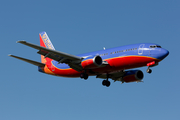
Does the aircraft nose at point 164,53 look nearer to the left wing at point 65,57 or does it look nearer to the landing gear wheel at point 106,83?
the left wing at point 65,57

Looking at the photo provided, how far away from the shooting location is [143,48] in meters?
35.9

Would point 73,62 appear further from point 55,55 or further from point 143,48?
point 143,48

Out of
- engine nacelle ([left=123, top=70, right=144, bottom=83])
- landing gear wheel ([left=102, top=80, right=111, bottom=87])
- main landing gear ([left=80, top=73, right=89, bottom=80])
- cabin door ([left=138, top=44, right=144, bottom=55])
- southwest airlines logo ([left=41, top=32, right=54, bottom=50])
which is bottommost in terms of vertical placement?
main landing gear ([left=80, top=73, right=89, bottom=80])

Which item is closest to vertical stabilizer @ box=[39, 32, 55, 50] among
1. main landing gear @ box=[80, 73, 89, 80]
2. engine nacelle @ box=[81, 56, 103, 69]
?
main landing gear @ box=[80, 73, 89, 80]

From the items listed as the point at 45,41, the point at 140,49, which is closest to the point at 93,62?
the point at 140,49

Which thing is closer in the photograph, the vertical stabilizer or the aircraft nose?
the aircraft nose

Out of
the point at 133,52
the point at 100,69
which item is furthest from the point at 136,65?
the point at 100,69

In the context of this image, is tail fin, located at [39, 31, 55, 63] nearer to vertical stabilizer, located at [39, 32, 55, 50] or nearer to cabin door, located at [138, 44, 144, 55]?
vertical stabilizer, located at [39, 32, 55, 50]

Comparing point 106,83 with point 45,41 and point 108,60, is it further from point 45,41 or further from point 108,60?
point 45,41

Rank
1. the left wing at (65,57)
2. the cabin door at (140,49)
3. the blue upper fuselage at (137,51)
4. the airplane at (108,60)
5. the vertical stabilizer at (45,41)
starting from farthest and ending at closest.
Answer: the vertical stabilizer at (45,41) → the left wing at (65,57) → the cabin door at (140,49) → the airplane at (108,60) → the blue upper fuselage at (137,51)

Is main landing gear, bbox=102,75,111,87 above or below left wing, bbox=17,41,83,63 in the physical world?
below

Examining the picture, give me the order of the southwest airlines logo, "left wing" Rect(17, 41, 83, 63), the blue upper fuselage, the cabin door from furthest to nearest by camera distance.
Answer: the southwest airlines logo < "left wing" Rect(17, 41, 83, 63) < the cabin door < the blue upper fuselage

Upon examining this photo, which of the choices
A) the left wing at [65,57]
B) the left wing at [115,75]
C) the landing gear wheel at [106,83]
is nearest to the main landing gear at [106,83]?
the landing gear wheel at [106,83]

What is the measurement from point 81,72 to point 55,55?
4449 mm
